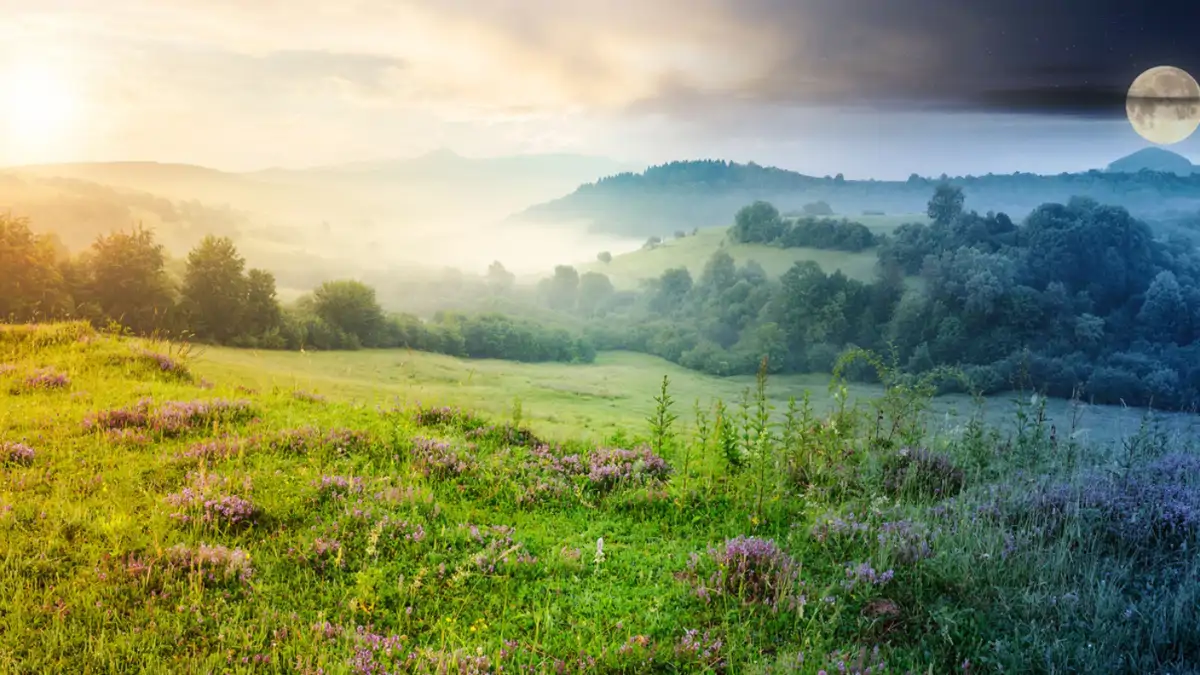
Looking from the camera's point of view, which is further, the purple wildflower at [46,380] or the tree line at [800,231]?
the tree line at [800,231]

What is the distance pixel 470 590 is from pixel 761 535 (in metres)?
2.84

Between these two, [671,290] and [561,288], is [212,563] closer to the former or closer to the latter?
[561,288]

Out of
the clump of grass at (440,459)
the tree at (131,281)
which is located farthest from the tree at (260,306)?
the clump of grass at (440,459)

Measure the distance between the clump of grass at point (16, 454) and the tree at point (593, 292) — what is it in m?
18.5

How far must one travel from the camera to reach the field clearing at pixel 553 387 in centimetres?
1150

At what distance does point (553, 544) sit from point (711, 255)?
69.0 ft

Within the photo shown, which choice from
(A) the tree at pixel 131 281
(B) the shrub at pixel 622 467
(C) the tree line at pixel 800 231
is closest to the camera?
(B) the shrub at pixel 622 467

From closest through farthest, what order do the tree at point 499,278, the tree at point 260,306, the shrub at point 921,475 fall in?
1. the shrub at point 921,475
2. the tree at point 260,306
3. the tree at point 499,278

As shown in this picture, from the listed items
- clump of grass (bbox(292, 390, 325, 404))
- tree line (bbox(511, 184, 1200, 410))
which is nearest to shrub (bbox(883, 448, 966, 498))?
clump of grass (bbox(292, 390, 325, 404))

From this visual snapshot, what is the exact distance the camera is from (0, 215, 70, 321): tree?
44.6ft

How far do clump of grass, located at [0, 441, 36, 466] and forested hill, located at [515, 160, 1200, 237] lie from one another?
20492 millimetres

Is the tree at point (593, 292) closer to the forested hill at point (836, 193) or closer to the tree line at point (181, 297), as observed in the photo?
the forested hill at point (836, 193)

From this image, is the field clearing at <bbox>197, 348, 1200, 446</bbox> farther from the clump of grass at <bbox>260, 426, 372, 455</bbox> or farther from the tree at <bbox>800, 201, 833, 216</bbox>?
the tree at <bbox>800, 201, 833, 216</bbox>

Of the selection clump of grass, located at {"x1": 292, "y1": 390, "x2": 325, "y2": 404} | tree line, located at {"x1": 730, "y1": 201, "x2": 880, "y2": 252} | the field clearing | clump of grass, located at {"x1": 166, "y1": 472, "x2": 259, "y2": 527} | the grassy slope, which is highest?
tree line, located at {"x1": 730, "y1": 201, "x2": 880, "y2": 252}
